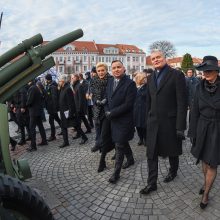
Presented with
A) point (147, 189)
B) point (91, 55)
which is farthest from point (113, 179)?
point (91, 55)

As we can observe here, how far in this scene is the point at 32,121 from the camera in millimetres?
6691

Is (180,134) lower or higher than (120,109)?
lower

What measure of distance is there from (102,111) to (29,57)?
2.51 meters

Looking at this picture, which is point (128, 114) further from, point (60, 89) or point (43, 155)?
point (60, 89)

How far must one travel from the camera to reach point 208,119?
3396 mm

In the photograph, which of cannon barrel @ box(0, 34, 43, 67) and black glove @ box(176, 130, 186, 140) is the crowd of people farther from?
cannon barrel @ box(0, 34, 43, 67)

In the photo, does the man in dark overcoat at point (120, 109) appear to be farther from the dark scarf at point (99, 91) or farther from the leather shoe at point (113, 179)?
the dark scarf at point (99, 91)

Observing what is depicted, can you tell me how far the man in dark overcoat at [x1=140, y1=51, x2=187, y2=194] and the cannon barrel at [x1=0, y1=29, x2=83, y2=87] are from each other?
1417mm

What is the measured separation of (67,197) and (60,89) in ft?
12.2

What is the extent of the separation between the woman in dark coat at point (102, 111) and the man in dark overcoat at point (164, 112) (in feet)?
3.60

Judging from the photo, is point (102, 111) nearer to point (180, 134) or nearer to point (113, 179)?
point (113, 179)

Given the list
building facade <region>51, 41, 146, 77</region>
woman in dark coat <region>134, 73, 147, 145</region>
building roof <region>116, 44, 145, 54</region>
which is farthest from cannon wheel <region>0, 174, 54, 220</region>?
building roof <region>116, 44, 145, 54</region>

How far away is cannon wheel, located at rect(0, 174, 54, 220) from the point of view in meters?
2.06

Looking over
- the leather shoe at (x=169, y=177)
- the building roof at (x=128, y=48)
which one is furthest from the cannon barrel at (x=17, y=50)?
the building roof at (x=128, y=48)
